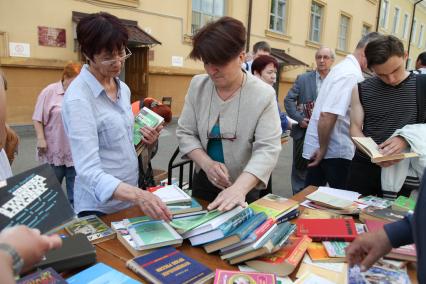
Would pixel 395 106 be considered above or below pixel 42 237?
above

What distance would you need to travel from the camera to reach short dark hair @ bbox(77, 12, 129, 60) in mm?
1518

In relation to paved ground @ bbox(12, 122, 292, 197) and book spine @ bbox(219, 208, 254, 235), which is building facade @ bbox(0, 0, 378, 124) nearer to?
paved ground @ bbox(12, 122, 292, 197)

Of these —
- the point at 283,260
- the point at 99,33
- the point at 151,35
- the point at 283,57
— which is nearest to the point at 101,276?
the point at 283,260

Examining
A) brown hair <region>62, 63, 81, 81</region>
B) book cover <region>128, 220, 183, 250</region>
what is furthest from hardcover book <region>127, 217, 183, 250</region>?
brown hair <region>62, 63, 81, 81</region>

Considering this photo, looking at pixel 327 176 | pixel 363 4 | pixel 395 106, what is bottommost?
pixel 327 176

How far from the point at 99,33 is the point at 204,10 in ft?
31.7

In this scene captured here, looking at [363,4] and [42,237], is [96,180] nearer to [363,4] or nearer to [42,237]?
[42,237]

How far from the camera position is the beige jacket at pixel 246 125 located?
64.8 inches

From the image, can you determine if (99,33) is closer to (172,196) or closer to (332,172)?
(172,196)

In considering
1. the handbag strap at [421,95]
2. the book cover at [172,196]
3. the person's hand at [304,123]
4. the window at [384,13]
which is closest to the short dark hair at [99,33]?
the book cover at [172,196]

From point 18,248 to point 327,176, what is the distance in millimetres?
2578

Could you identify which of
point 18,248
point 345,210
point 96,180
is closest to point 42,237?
point 18,248

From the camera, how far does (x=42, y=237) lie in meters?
0.79

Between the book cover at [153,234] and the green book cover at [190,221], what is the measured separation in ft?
0.08
